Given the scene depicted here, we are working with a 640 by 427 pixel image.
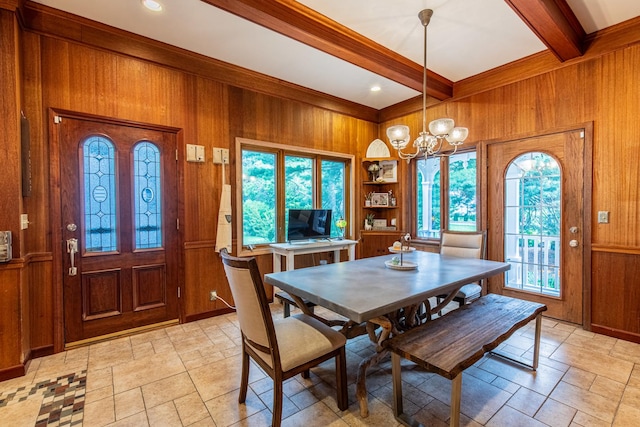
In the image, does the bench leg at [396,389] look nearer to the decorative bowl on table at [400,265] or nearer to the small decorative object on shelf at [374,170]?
the decorative bowl on table at [400,265]

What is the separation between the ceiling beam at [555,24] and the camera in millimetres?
2260

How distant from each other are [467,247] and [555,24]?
6.91 ft

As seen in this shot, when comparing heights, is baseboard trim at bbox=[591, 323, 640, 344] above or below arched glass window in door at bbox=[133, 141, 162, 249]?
below

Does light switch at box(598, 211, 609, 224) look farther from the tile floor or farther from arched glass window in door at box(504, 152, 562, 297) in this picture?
the tile floor

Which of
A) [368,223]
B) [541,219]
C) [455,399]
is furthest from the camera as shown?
[368,223]

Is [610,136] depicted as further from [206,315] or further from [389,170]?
[206,315]

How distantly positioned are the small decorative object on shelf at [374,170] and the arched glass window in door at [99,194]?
3533 mm

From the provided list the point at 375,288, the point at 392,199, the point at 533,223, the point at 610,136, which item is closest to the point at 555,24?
the point at 610,136

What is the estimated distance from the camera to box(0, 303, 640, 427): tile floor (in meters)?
1.78

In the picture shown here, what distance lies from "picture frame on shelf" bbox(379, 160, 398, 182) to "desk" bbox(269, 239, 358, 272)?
1311 millimetres

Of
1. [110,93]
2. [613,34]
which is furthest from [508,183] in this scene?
[110,93]

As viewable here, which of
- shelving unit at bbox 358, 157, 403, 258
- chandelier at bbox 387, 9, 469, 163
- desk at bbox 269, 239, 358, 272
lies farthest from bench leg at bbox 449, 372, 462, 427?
shelving unit at bbox 358, 157, 403, 258

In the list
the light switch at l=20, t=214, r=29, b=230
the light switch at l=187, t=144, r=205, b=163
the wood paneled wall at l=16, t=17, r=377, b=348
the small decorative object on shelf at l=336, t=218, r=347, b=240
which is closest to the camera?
the light switch at l=20, t=214, r=29, b=230

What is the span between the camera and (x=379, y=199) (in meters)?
4.89
